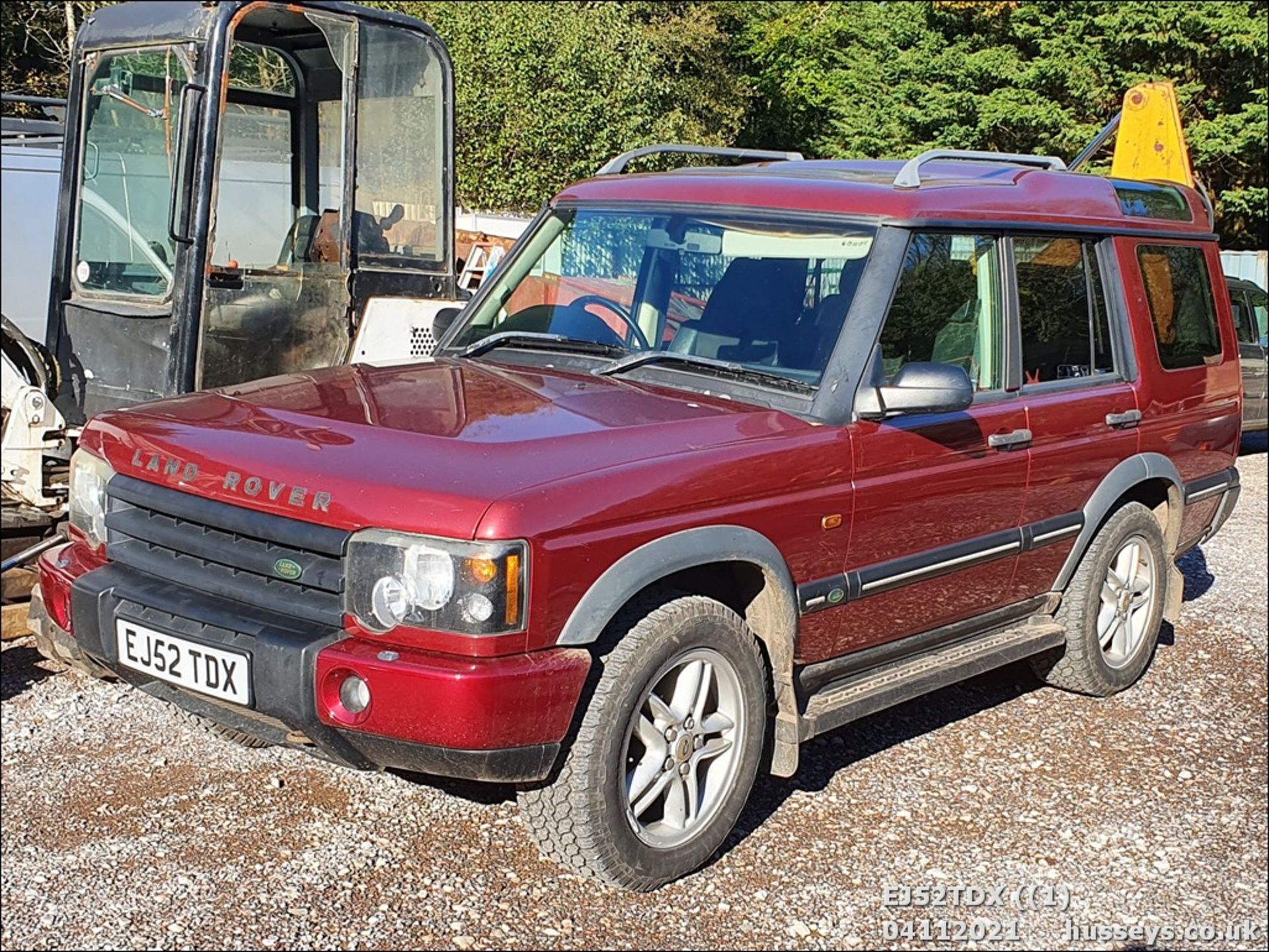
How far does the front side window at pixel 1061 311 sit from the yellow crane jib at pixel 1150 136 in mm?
4591

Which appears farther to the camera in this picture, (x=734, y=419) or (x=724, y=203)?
(x=724, y=203)

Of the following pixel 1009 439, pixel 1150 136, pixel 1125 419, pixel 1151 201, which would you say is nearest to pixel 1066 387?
pixel 1125 419

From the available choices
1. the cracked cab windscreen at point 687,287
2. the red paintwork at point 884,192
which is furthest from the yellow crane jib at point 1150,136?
the cracked cab windscreen at point 687,287

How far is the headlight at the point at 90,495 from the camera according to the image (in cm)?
452

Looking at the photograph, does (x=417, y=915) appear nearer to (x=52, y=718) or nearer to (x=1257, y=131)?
(x=52, y=718)

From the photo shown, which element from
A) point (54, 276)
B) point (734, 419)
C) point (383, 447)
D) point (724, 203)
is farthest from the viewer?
point (54, 276)

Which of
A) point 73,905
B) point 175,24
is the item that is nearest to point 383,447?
point 73,905

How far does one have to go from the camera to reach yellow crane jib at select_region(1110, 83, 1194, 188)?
1010 centimetres

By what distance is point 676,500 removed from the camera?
4.05m

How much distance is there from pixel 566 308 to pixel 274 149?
2438mm

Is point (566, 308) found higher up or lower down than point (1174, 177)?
lower down

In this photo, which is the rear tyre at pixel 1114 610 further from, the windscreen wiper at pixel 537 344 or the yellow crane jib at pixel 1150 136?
the yellow crane jib at pixel 1150 136

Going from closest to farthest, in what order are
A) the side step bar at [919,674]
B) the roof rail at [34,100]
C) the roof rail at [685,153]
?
the side step bar at [919,674], the roof rail at [685,153], the roof rail at [34,100]

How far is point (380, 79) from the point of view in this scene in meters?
7.19
